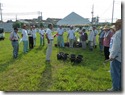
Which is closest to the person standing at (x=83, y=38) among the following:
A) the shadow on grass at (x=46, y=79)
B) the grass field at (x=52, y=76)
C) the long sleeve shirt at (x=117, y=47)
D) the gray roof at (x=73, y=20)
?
the gray roof at (x=73, y=20)

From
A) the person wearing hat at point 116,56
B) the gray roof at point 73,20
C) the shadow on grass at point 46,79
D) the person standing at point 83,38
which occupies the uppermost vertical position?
the gray roof at point 73,20

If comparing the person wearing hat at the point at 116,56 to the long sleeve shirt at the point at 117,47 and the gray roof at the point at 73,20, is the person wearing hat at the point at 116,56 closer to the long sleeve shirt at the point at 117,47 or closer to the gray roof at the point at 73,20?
the long sleeve shirt at the point at 117,47

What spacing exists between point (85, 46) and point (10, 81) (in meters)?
7.95

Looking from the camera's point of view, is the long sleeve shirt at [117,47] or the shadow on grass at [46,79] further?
the shadow on grass at [46,79]

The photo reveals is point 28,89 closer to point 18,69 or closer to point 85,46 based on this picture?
point 18,69

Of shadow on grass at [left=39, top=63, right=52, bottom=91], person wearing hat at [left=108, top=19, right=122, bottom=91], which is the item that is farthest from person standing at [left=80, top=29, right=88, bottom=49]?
person wearing hat at [left=108, top=19, right=122, bottom=91]

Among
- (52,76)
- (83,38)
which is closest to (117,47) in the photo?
(52,76)

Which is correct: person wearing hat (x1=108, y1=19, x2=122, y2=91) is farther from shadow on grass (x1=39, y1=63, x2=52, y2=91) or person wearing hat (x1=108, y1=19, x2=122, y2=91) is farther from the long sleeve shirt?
shadow on grass (x1=39, y1=63, x2=52, y2=91)

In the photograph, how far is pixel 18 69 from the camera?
7660 mm

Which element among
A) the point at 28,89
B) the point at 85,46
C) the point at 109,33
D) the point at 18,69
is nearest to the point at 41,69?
the point at 18,69

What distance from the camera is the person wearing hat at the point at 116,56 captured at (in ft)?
14.0

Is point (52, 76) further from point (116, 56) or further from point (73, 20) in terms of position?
point (73, 20)

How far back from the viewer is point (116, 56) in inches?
172

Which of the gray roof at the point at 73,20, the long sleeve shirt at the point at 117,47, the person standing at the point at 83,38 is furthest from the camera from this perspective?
the gray roof at the point at 73,20
